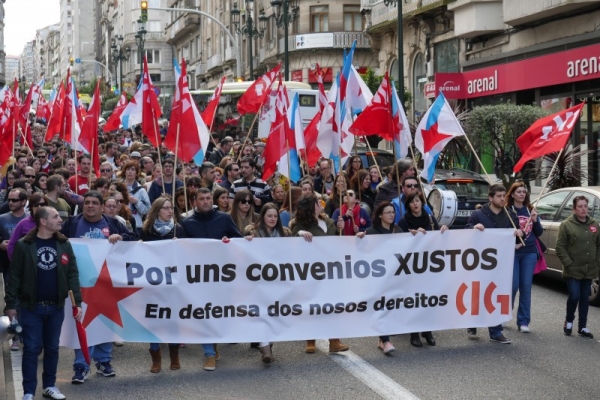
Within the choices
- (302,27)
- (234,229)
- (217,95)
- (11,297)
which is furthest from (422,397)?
(302,27)

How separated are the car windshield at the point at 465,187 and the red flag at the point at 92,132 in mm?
5696

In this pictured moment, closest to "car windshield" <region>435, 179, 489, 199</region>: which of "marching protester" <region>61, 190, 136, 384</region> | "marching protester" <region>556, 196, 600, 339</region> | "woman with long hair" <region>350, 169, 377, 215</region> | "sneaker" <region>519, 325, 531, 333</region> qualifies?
"woman with long hair" <region>350, 169, 377, 215</region>

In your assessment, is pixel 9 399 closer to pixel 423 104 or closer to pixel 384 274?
pixel 384 274

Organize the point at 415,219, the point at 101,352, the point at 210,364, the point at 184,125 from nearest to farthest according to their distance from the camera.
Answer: the point at 101,352, the point at 210,364, the point at 415,219, the point at 184,125

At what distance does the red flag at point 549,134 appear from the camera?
419 inches

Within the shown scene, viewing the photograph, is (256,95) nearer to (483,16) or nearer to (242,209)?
(242,209)

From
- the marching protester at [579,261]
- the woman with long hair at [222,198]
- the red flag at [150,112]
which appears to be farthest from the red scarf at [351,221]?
the red flag at [150,112]

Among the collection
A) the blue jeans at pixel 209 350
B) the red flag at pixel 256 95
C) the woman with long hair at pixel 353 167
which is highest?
the red flag at pixel 256 95

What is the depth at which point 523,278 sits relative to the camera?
9906 mm

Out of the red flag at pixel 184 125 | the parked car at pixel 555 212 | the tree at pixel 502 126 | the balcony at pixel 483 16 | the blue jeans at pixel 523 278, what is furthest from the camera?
the balcony at pixel 483 16

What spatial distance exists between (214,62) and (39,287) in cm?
6078

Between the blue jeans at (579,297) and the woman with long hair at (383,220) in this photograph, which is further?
the blue jeans at (579,297)

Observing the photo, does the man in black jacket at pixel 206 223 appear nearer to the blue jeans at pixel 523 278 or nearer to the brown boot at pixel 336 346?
the brown boot at pixel 336 346

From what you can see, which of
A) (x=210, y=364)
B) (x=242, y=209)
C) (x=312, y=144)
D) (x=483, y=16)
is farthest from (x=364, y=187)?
(x=483, y=16)
